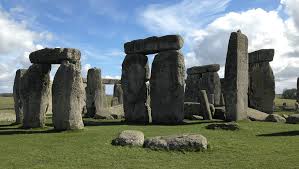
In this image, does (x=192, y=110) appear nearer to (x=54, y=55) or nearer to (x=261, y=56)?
(x=261, y=56)

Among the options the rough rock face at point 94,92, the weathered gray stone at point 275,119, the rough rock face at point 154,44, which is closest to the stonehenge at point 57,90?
the rough rock face at point 154,44

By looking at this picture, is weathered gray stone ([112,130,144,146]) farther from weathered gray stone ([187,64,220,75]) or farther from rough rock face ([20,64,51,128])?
weathered gray stone ([187,64,220,75])

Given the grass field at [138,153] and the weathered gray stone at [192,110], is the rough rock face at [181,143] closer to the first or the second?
the grass field at [138,153]

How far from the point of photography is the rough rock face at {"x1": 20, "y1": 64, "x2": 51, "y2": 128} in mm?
19562

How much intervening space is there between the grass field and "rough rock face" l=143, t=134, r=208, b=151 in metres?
0.23

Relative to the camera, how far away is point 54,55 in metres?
18.5

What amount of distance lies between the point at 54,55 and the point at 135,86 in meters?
7.33

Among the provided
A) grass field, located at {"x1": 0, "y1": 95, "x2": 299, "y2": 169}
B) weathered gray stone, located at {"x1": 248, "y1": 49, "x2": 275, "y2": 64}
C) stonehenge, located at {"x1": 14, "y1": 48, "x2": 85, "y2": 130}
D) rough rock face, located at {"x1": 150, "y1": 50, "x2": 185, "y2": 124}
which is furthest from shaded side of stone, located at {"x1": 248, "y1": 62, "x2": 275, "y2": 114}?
stonehenge, located at {"x1": 14, "y1": 48, "x2": 85, "y2": 130}

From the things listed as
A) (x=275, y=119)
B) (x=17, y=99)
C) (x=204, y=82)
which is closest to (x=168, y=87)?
(x=275, y=119)

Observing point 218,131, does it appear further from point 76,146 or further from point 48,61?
point 48,61

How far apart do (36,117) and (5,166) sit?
8776 millimetres

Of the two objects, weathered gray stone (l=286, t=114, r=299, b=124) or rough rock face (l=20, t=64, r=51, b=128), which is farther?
weathered gray stone (l=286, t=114, r=299, b=124)

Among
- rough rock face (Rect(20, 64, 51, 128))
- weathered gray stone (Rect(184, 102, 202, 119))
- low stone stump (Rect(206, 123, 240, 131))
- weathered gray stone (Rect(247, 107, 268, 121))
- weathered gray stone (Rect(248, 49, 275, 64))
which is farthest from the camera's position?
weathered gray stone (Rect(248, 49, 275, 64))

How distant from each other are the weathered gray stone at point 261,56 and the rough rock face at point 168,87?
377 inches
